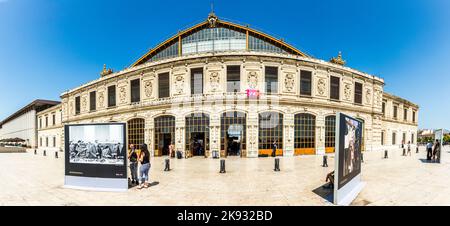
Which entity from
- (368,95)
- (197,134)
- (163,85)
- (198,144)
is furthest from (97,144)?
(368,95)

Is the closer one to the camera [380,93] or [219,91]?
[219,91]

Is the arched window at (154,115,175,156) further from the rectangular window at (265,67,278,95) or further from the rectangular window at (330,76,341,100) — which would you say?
the rectangular window at (330,76,341,100)

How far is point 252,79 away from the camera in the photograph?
64.4 feet

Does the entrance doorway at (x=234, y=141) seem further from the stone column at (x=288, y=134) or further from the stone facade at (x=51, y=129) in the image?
the stone facade at (x=51, y=129)

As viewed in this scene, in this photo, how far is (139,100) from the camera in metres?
23.4

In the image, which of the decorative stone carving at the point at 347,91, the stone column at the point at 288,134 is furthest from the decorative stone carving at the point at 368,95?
the stone column at the point at 288,134

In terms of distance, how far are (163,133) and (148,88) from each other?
224 inches

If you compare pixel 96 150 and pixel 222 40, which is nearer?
pixel 96 150

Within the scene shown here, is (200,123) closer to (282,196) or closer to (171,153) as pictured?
(171,153)

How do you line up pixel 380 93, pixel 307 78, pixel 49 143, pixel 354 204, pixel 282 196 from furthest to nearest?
pixel 49 143, pixel 380 93, pixel 307 78, pixel 282 196, pixel 354 204

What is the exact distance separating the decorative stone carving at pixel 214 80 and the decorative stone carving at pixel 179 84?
3.28 metres

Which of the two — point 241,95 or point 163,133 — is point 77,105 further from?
point 241,95
